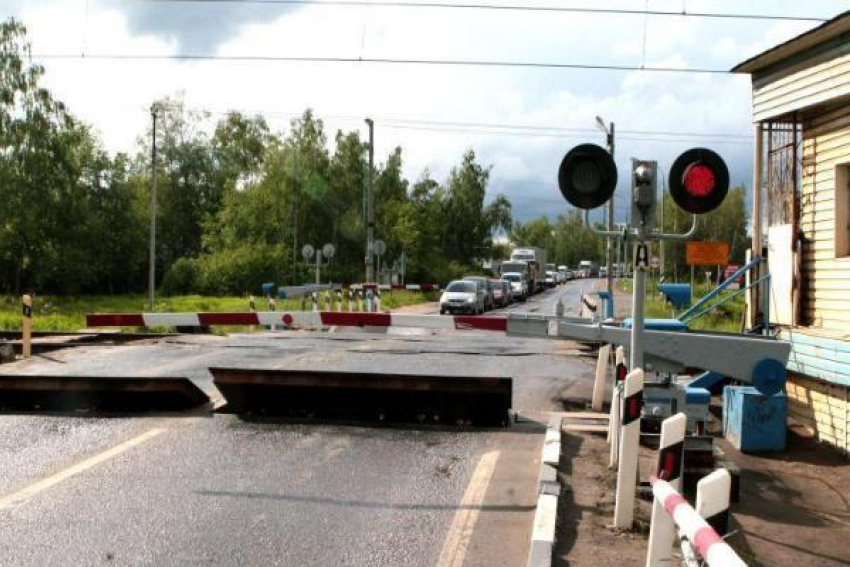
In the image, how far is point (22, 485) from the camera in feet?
22.4

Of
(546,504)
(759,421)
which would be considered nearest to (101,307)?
(759,421)

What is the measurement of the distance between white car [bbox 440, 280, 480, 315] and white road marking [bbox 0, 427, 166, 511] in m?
27.8

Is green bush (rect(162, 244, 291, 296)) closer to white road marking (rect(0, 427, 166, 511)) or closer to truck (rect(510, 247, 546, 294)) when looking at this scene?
truck (rect(510, 247, 546, 294))

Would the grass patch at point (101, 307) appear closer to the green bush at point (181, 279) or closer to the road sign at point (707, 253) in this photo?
the green bush at point (181, 279)

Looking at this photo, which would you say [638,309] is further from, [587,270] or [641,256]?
[587,270]

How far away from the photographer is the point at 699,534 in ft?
8.95

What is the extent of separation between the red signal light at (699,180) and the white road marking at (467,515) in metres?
2.92

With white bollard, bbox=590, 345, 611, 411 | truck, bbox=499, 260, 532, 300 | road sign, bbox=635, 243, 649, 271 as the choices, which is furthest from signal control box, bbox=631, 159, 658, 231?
truck, bbox=499, 260, 532, 300

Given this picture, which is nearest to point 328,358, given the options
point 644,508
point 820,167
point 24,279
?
point 820,167

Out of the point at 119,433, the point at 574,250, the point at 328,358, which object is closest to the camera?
the point at 119,433

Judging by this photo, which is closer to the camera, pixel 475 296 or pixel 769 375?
pixel 769 375

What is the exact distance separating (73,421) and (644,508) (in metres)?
6.37

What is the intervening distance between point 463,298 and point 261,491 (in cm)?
3007

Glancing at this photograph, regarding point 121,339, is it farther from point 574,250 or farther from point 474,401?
point 574,250
